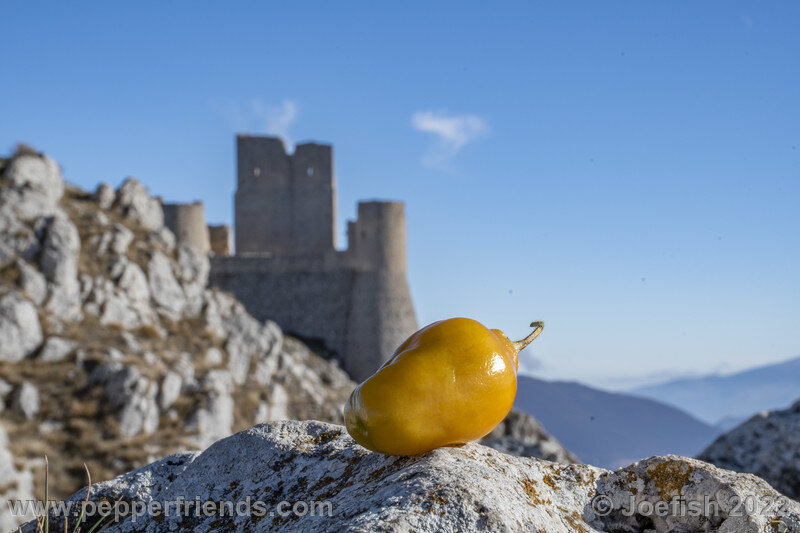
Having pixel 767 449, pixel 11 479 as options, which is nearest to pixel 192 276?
pixel 11 479

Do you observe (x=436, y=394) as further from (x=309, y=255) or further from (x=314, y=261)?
(x=309, y=255)

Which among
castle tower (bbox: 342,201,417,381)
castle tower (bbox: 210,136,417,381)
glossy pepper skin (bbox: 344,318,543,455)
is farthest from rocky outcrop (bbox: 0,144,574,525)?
glossy pepper skin (bbox: 344,318,543,455)

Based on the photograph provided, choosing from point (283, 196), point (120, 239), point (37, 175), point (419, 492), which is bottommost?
point (419, 492)

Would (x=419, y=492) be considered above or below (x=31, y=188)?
below

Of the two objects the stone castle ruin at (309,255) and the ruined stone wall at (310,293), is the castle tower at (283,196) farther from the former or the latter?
the ruined stone wall at (310,293)

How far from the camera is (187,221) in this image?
35.1 metres

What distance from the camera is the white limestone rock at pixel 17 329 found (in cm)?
1723

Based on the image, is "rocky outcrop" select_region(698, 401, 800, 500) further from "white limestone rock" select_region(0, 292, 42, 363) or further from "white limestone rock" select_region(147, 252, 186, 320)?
"white limestone rock" select_region(147, 252, 186, 320)

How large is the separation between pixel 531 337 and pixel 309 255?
1352 inches

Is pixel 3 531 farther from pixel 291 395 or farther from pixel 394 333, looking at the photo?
pixel 394 333

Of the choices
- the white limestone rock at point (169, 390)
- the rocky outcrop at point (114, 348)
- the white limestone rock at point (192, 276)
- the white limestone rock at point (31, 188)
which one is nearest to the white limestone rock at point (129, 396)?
the rocky outcrop at point (114, 348)

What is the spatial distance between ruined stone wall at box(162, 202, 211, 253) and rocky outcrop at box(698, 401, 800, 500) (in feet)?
106

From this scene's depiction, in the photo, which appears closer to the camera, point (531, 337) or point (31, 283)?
point (531, 337)

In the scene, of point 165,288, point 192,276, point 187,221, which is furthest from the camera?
point 187,221
